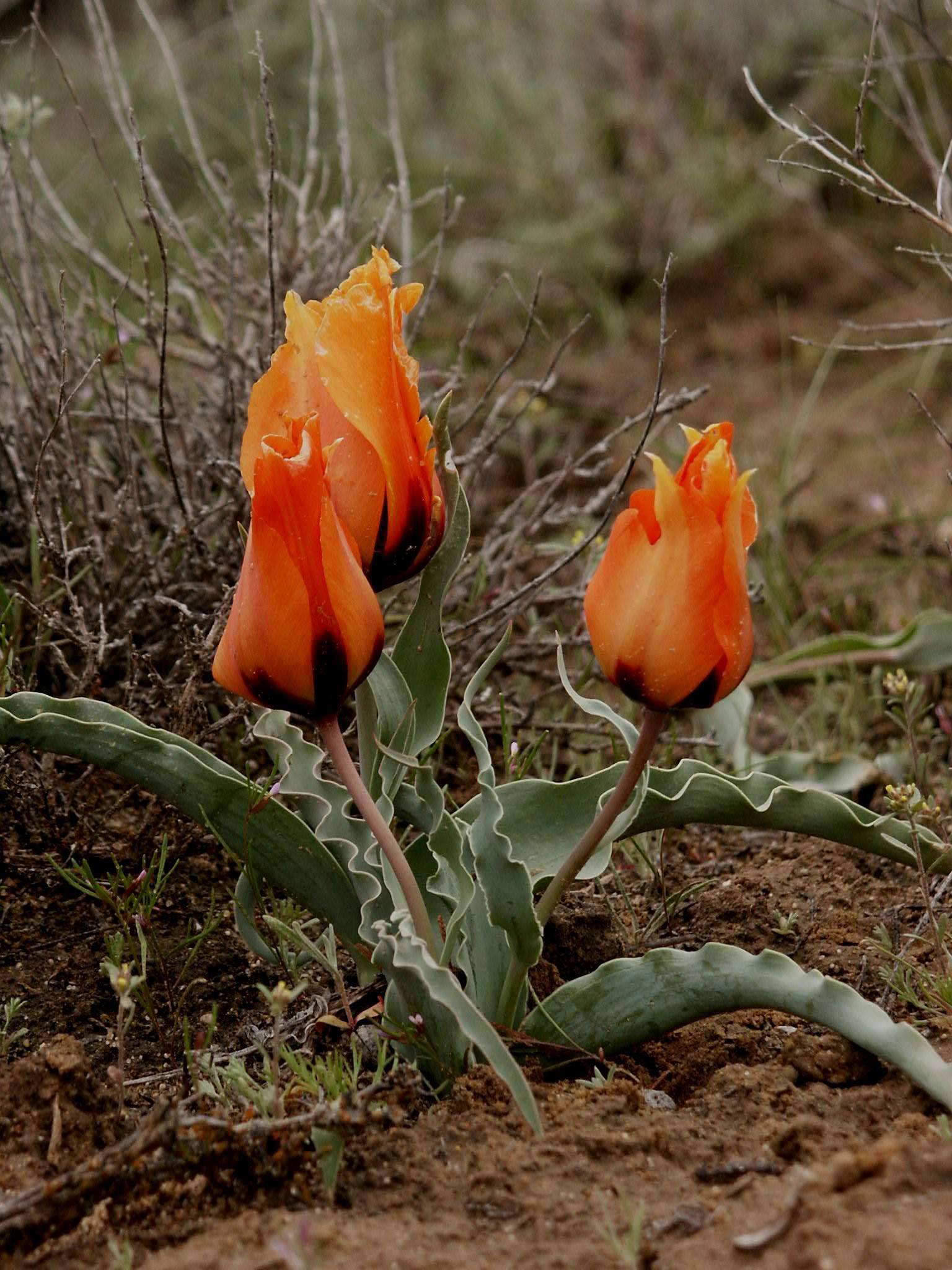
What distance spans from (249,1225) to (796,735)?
163 cm

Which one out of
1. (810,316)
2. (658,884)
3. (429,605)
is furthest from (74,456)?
(810,316)

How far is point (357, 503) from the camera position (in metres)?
1.45

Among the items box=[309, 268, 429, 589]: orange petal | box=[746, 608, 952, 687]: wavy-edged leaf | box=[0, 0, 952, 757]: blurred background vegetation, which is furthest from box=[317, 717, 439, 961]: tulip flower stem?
box=[746, 608, 952, 687]: wavy-edged leaf

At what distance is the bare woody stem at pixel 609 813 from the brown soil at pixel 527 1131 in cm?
20

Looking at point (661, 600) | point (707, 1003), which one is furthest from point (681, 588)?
point (707, 1003)

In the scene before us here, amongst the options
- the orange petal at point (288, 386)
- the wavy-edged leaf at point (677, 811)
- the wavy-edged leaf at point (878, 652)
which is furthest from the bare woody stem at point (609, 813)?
the wavy-edged leaf at point (878, 652)

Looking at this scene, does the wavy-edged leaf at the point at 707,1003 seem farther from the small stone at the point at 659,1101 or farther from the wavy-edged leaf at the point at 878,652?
the wavy-edged leaf at the point at 878,652

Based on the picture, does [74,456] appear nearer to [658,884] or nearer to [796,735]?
[658,884]

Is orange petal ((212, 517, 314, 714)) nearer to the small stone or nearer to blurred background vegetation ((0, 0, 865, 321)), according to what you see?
the small stone

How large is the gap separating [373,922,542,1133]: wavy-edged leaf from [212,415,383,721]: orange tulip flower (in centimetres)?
26

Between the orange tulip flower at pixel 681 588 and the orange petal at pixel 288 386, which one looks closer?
the orange tulip flower at pixel 681 588

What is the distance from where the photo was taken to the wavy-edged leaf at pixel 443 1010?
1347mm

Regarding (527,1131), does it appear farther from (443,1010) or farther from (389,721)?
(389,721)

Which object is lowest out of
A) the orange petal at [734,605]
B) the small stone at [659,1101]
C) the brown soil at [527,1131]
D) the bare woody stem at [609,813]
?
the small stone at [659,1101]
